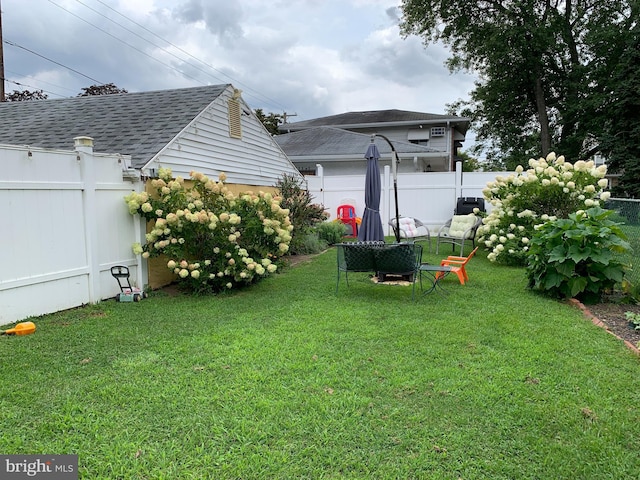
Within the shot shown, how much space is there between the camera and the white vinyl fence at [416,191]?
43.9ft

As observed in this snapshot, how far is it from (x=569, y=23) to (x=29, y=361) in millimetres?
23229

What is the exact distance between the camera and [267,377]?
3.31 metres

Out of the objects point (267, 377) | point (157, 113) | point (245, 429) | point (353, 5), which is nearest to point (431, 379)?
point (267, 377)

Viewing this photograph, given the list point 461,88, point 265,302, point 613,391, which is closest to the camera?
point 613,391

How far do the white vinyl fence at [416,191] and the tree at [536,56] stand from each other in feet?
27.9

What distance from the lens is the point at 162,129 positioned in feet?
23.7

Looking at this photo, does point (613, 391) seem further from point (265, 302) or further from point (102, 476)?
point (265, 302)

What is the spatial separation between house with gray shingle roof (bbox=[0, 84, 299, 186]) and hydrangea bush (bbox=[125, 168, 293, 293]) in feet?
1.97

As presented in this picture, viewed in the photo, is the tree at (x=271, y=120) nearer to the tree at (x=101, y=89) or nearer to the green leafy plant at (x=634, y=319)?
the tree at (x=101, y=89)

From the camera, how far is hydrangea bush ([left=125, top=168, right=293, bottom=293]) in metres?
5.96

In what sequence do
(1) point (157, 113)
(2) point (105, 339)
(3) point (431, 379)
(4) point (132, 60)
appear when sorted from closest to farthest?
(3) point (431, 379) → (2) point (105, 339) → (1) point (157, 113) → (4) point (132, 60)

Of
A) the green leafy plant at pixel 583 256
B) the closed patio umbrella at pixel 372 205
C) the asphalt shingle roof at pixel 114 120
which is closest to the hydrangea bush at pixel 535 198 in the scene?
the green leafy plant at pixel 583 256

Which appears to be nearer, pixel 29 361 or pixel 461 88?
pixel 29 361
